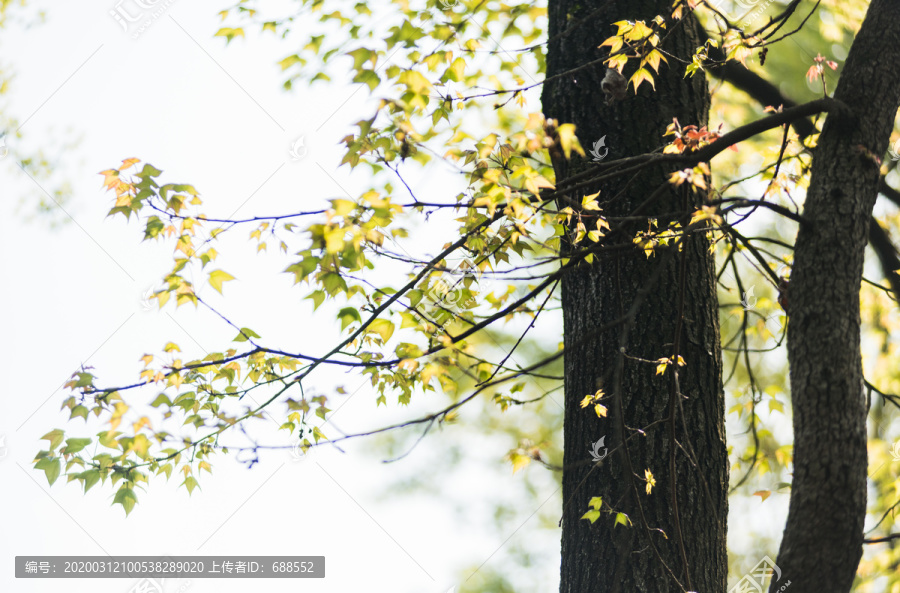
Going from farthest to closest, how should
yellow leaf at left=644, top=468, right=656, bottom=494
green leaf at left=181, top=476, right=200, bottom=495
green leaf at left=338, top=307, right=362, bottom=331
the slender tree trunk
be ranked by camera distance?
green leaf at left=181, top=476, right=200, bottom=495
yellow leaf at left=644, top=468, right=656, bottom=494
green leaf at left=338, top=307, right=362, bottom=331
the slender tree trunk

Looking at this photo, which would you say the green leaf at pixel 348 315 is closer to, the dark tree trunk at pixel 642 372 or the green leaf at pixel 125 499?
the dark tree trunk at pixel 642 372

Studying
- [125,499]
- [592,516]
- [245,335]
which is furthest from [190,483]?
[592,516]

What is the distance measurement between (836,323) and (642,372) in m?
0.75

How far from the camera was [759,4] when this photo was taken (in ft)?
12.1

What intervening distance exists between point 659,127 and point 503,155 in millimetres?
886

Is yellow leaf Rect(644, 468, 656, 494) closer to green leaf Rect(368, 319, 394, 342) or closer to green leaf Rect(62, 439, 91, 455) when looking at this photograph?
green leaf Rect(368, 319, 394, 342)

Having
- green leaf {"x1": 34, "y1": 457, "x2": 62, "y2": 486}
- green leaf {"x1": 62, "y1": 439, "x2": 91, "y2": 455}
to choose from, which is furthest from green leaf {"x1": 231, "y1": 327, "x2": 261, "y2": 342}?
green leaf {"x1": 34, "y1": 457, "x2": 62, "y2": 486}

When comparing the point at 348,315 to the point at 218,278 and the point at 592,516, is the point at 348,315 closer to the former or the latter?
the point at 218,278

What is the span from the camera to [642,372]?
2291 mm

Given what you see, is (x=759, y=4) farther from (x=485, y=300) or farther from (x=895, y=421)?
(x=895, y=421)

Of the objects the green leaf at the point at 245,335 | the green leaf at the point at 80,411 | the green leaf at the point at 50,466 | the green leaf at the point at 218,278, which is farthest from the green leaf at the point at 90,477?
the green leaf at the point at 218,278

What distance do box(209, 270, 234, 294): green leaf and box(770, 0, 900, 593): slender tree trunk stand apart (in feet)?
5.87

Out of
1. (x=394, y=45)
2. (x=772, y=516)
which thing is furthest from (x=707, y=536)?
(x=772, y=516)

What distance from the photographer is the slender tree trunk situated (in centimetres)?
150
